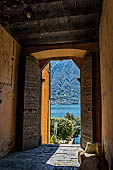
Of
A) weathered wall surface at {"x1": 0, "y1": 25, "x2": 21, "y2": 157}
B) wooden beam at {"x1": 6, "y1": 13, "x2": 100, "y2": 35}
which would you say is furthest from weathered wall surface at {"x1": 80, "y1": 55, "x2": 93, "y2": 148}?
weathered wall surface at {"x1": 0, "y1": 25, "x2": 21, "y2": 157}

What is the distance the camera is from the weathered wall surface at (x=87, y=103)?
15.5 ft

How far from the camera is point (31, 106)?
17.3 ft

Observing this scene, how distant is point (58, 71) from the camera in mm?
122688

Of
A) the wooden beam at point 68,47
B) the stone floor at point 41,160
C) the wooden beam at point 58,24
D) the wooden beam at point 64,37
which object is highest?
the wooden beam at point 58,24

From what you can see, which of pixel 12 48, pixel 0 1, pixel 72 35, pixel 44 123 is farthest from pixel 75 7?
pixel 44 123

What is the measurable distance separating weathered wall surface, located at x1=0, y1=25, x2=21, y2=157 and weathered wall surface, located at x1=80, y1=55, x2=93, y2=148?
2.11 metres

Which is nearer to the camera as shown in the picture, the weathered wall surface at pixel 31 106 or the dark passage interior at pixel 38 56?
the dark passage interior at pixel 38 56

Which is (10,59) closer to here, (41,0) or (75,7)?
(41,0)

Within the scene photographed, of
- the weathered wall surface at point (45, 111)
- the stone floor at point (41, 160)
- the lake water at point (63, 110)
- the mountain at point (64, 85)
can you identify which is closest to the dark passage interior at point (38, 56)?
the stone floor at point (41, 160)

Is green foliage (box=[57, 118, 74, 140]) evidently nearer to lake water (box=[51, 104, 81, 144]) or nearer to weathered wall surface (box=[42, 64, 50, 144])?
weathered wall surface (box=[42, 64, 50, 144])

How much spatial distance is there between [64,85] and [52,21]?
374 ft

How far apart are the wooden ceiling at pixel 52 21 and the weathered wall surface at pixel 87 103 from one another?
89cm

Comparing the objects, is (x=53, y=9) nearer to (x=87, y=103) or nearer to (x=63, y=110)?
(x=87, y=103)

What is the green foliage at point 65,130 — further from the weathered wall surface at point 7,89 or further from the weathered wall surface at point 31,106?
the weathered wall surface at point 7,89
